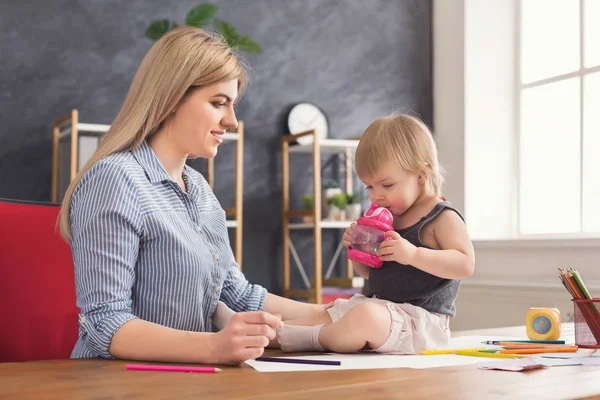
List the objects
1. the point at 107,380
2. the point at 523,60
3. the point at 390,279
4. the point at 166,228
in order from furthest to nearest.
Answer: the point at 523,60 → the point at 390,279 → the point at 166,228 → the point at 107,380

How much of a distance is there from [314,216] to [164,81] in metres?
2.73

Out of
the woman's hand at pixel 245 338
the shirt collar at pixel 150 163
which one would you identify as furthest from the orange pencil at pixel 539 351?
the shirt collar at pixel 150 163

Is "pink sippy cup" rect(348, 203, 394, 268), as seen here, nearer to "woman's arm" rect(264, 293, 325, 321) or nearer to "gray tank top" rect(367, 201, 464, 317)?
"gray tank top" rect(367, 201, 464, 317)

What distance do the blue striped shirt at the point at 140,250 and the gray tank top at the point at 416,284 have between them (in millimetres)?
359

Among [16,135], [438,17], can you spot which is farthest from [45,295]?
[438,17]

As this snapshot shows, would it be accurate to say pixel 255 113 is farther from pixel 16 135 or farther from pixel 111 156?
pixel 111 156

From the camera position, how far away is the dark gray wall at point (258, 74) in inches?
151

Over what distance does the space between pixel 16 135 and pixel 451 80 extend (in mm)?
2545

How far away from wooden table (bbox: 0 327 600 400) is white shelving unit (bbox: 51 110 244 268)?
8.70ft

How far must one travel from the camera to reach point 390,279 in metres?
1.52

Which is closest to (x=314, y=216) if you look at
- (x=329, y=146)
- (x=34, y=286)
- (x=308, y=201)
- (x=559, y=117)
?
(x=308, y=201)

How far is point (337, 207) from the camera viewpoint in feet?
14.3

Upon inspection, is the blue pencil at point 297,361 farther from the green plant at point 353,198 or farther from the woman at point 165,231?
the green plant at point 353,198

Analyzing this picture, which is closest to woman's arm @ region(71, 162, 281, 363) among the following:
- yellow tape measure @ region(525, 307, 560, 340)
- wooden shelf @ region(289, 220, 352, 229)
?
yellow tape measure @ region(525, 307, 560, 340)
